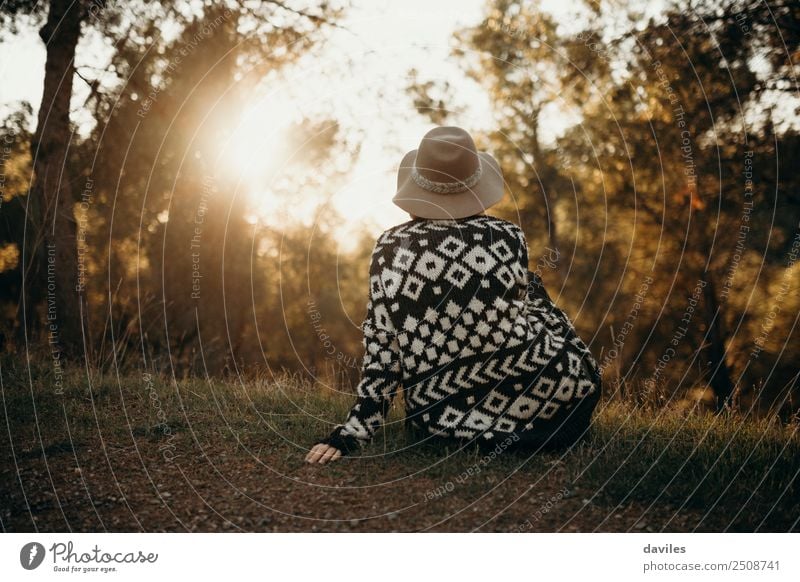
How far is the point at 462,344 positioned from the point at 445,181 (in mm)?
795

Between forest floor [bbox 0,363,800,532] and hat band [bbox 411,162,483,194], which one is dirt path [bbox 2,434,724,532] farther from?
hat band [bbox 411,162,483,194]

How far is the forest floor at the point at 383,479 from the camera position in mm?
2506

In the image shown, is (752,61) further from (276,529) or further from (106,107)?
(106,107)

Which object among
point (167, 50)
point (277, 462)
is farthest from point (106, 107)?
point (277, 462)

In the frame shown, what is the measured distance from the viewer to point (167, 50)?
5.42m

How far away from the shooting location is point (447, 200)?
2.87m

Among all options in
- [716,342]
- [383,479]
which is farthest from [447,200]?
[716,342]

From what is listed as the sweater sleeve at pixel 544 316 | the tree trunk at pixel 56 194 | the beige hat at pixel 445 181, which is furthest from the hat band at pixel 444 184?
the tree trunk at pixel 56 194

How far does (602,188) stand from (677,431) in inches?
238

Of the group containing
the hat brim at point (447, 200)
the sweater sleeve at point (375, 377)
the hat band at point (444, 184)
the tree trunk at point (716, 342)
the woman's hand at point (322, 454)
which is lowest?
the tree trunk at point (716, 342)

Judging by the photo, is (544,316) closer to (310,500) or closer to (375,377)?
(375,377)

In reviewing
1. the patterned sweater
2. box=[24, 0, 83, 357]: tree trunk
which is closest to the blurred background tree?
box=[24, 0, 83, 357]: tree trunk

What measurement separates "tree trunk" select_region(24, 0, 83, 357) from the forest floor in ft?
7.03

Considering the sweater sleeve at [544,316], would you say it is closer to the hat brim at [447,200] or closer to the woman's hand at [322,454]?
the hat brim at [447,200]
